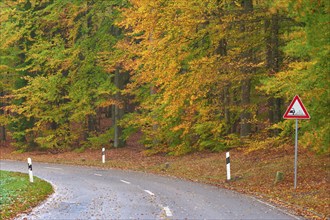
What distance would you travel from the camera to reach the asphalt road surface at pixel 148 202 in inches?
396

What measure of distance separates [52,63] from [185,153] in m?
12.6

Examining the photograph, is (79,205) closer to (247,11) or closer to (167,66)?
(167,66)

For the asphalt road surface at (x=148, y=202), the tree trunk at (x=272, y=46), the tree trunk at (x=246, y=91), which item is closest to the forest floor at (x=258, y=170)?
the asphalt road surface at (x=148, y=202)

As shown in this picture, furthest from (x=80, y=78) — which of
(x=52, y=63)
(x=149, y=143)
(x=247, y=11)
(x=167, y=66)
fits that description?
(x=247, y=11)

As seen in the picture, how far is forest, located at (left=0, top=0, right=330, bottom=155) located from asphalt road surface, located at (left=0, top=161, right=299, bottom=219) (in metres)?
3.73

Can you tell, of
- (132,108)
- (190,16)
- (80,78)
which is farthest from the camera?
(132,108)

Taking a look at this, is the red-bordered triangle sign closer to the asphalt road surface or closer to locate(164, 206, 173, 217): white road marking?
the asphalt road surface

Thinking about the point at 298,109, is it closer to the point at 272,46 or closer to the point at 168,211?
the point at 168,211

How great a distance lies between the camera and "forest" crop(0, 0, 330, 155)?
14273 millimetres

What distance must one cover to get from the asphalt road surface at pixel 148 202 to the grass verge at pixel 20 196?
36cm

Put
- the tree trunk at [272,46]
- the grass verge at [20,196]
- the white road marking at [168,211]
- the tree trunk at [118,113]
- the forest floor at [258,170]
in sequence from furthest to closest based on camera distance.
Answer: the tree trunk at [118,113] → the tree trunk at [272,46] → the forest floor at [258,170] → the grass verge at [20,196] → the white road marking at [168,211]

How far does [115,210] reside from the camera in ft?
35.2

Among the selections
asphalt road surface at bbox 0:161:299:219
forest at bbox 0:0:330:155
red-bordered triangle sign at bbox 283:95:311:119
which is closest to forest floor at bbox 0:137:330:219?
forest at bbox 0:0:330:155

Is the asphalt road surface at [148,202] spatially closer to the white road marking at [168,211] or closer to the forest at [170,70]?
the white road marking at [168,211]
